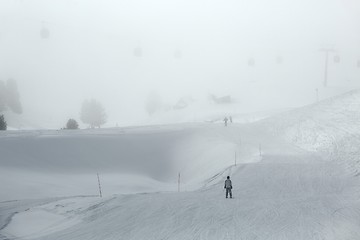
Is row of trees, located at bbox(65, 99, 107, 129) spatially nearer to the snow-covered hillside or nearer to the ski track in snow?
the snow-covered hillside

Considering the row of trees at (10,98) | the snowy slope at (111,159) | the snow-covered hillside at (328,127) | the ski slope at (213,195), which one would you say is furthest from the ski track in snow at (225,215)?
the row of trees at (10,98)

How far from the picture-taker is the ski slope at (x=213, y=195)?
21.2m

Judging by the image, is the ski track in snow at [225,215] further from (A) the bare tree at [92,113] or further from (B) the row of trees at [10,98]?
(B) the row of trees at [10,98]

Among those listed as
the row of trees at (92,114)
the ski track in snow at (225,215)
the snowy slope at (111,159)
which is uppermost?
the ski track in snow at (225,215)

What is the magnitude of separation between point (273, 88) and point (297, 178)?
113 m

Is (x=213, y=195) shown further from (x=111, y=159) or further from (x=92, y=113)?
(x=92, y=113)

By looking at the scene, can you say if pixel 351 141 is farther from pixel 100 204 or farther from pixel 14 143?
pixel 14 143

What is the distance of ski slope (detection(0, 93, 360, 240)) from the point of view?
21.2 m

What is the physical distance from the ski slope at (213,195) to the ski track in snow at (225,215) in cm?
5

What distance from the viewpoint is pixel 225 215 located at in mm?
22641

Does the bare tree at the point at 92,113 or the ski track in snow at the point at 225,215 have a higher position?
the ski track in snow at the point at 225,215

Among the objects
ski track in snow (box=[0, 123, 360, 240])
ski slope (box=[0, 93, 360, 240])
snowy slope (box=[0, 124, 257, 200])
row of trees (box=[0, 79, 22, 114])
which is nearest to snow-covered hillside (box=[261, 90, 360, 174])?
ski slope (box=[0, 93, 360, 240])

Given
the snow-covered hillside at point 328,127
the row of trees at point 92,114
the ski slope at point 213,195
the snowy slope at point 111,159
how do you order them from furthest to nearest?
the row of trees at point 92,114 → the snow-covered hillside at point 328,127 → the snowy slope at point 111,159 → the ski slope at point 213,195

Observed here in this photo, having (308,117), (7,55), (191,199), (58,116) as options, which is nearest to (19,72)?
(7,55)
